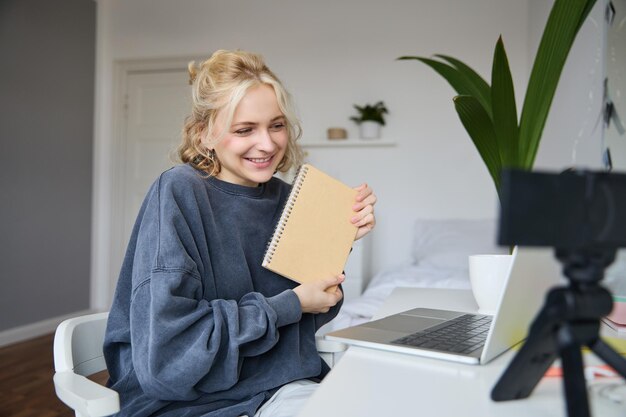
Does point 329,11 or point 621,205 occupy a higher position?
point 329,11

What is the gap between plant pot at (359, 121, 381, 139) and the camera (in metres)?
3.62

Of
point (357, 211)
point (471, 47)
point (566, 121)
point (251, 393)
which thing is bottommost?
point (251, 393)

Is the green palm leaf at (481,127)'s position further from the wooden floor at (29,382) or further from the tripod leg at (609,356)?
the wooden floor at (29,382)

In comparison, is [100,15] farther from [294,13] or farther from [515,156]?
[515,156]

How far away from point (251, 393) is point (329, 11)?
343 centimetres

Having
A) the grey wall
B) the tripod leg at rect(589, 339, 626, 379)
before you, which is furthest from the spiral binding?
the grey wall

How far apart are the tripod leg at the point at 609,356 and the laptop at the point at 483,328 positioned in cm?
19

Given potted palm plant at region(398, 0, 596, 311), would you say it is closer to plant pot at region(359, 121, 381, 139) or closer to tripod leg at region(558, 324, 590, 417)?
tripod leg at region(558, 324, 590, 417)

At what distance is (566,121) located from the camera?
243 cm

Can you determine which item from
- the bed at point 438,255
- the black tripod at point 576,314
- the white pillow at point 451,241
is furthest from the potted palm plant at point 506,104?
the white pillow at point 451,241

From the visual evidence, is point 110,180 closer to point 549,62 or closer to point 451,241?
point 451,241

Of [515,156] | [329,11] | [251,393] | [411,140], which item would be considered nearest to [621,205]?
[251,393]

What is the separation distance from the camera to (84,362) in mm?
952

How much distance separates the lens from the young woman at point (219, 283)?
783mm
